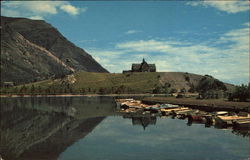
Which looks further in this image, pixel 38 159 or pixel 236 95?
pixel 236 95

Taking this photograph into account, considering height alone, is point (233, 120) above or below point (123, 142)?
above

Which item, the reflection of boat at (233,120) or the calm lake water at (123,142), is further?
the reflection of boat at (233,120)

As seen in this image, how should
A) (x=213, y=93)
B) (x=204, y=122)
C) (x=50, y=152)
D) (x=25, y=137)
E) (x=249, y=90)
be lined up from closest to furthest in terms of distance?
(x=50, y=152)
(x=25, y=137)
(x=204, y=122)
(x=249, y=90)
(x=213, y=93)

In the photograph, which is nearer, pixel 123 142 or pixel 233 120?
pixel 123 142

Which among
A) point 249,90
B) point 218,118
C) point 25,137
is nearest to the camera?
point 25,137

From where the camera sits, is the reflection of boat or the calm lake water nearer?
the calm lake water

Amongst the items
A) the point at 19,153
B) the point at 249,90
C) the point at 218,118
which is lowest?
the point at 19,153

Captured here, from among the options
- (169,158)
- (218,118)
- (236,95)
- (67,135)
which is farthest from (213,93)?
(169,158)

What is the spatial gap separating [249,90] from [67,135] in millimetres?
69586

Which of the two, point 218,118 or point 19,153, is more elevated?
point 218,118

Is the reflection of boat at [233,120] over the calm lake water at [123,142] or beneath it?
over

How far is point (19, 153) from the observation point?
47094 mm

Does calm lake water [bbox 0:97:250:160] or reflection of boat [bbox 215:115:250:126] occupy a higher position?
reflection of boat [bbox 215:115:250:126]

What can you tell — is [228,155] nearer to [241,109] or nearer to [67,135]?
[67,135]
